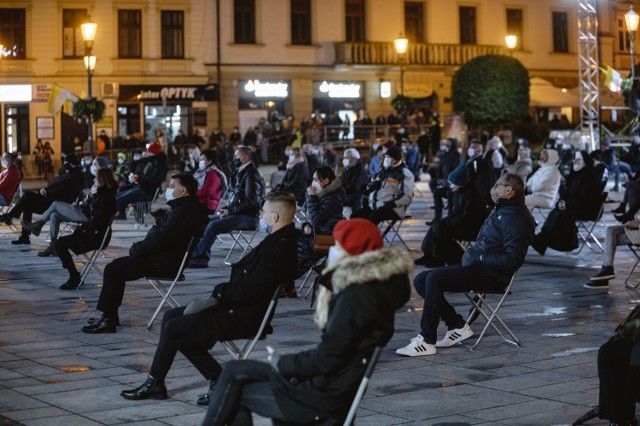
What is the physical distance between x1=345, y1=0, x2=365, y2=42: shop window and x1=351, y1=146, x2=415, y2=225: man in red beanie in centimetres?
3365

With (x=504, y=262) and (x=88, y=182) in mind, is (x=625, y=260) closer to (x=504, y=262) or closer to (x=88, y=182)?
(x=504, y=262)

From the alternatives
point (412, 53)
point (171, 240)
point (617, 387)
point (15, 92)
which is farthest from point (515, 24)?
point (617, 387)

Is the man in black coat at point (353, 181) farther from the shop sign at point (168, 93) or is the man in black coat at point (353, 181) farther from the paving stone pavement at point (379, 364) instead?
the shop sign at point (168, 93)

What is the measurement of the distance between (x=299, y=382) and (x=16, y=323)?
Answer: 618 centimetres

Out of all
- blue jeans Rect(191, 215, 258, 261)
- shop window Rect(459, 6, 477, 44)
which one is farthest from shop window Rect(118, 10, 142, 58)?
blue jeans Rect(191, 215, 258, 261)

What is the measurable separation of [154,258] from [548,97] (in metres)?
39.1

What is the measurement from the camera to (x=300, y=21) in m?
49.2

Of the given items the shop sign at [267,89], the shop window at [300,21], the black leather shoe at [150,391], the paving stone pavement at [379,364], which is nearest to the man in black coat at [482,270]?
the paving stone pavement at [379,364]

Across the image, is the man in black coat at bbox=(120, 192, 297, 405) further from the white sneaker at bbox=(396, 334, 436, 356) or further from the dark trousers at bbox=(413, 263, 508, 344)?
the dark trousers at bbox=(413, 263, 508, 344)

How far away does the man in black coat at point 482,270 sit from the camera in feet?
32.2

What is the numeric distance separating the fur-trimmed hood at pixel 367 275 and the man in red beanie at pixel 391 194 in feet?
34.1

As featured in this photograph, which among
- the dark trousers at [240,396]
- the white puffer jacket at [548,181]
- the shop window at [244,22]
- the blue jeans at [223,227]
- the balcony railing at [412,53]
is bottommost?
the dark trousers at [240,396]

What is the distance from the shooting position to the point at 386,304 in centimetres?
593

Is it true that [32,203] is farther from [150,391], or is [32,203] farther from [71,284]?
[150,391]
